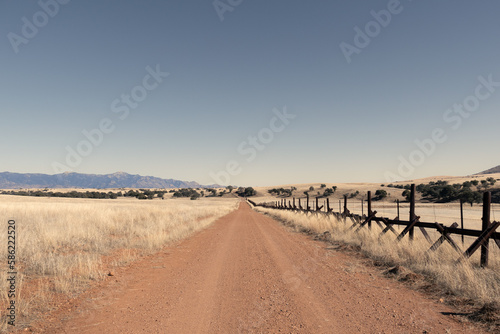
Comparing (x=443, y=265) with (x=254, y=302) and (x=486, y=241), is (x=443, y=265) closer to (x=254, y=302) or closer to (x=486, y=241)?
(x=486, y=241)

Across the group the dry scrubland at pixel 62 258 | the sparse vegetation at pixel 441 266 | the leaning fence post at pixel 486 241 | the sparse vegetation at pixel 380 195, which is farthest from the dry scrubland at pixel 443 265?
the sparse vegetation at pixel 380 195

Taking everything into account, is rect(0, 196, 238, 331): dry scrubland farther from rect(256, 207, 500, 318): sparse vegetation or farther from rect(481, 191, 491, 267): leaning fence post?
rect(481, 191, 491, 267): leaning fence post

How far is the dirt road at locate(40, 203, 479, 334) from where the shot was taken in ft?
15.5

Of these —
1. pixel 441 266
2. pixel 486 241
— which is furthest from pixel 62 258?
pixel 486 241

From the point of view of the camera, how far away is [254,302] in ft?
19.2

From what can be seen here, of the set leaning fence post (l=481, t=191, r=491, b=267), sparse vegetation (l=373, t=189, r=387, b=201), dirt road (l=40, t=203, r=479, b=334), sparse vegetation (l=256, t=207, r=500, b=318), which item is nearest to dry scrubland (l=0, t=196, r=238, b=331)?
dirt road (l=40, t=203, r=479, b=334)

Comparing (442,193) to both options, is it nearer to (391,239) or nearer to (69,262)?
(391,239)

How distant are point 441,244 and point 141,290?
30.7 ft

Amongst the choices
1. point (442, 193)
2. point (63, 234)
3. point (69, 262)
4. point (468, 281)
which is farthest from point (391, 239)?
point (442, 193)

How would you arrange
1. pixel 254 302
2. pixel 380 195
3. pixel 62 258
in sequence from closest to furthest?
pixel 254 302, pixel 62 258, pixel 380 195

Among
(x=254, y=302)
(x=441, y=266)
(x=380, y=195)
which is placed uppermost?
(x=380, y=195)

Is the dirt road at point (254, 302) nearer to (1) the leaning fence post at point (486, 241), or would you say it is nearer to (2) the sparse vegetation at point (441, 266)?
(2) the sparse vegetation at point (441, 266)

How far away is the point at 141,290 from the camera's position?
674cm

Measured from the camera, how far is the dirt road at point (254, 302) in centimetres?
471
